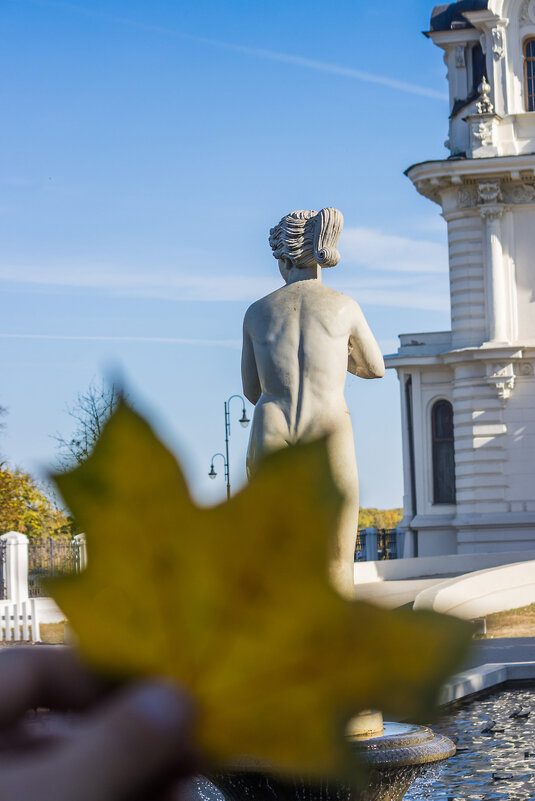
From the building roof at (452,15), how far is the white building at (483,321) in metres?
0.04

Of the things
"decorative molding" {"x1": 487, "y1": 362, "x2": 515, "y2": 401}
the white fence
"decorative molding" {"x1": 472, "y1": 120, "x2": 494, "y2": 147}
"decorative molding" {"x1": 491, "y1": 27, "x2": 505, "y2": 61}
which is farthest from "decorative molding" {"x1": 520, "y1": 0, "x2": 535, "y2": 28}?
the white fence

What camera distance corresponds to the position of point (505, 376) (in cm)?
3025

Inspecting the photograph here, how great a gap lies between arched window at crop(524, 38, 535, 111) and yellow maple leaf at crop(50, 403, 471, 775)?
32703mm

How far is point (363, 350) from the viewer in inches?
197

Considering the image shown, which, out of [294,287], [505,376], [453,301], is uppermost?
[453,301]

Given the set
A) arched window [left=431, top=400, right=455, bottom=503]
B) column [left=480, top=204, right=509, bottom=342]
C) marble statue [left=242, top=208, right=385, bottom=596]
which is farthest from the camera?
arched window [left=431, top=400, right=455, bottom=503]

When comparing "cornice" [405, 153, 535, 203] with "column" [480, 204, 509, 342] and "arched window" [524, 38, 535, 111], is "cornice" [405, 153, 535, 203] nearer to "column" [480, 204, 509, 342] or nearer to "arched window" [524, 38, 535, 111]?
"column" [480, 204, 509, 342]

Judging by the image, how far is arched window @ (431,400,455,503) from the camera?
32.1m

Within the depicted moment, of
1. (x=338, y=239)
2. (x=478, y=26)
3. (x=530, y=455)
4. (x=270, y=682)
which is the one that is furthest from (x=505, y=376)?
(x=270, y=682)

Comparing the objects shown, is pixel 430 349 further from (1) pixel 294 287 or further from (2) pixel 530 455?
(1) pixel 294 287

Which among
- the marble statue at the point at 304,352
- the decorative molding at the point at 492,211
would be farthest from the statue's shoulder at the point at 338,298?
the decorative molding at the point at 492,211

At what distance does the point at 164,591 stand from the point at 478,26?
109ft

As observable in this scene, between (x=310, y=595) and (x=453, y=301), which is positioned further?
(x=453, y=301)

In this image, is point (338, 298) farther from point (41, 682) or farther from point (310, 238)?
point (41, 682)
